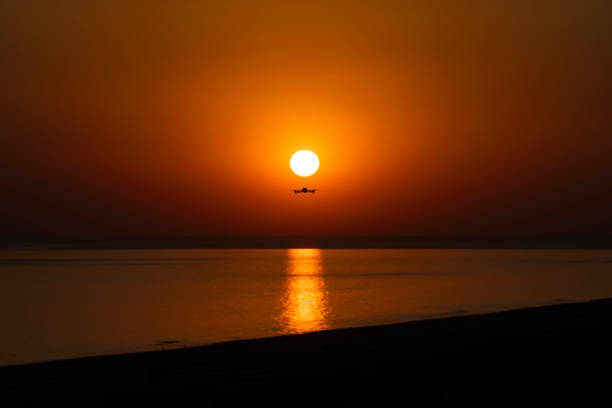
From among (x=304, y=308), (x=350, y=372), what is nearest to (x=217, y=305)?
(x=304, y=308)

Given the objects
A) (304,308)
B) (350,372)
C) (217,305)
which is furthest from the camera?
(217,305)

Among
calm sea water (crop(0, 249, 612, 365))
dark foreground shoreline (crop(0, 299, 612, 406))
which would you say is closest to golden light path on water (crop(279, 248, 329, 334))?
calm sea water (crop(0, 249, 612, 365))

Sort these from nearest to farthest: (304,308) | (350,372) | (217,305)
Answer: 1. (350,372)
2. (304,308)
3. (217,305)

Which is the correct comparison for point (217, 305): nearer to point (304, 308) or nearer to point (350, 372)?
point (304, 308)

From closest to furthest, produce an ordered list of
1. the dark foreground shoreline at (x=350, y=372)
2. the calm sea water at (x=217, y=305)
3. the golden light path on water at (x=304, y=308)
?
1. the dark foreground shoreline at (x=350, y=372)
2. the calm sea water at (x=217, y=305)
3. the golden light path on water at (x=304, y=308)

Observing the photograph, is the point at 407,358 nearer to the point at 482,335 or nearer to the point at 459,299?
the point at 482,335

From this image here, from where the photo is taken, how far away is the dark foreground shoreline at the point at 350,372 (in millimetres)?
13211

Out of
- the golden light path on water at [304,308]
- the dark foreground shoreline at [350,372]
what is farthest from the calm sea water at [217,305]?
the dark foreground shoreline at [350,372]

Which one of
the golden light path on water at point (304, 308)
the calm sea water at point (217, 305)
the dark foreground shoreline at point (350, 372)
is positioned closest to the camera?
the dark foreground shoreline at point (350, 372)

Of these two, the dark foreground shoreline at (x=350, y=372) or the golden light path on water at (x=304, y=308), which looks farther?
the golden light path on water at (x=304, y=308)

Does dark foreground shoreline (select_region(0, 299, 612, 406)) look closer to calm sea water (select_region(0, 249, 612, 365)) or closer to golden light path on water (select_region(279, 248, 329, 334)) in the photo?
calm sea water (select_region(0, 249, 612, 365))

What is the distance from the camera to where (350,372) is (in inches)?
609

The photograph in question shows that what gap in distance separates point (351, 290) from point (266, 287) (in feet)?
31.5

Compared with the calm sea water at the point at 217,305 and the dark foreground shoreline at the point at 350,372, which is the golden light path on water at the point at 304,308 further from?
the dark foreground shoreline at the point at 350,372
